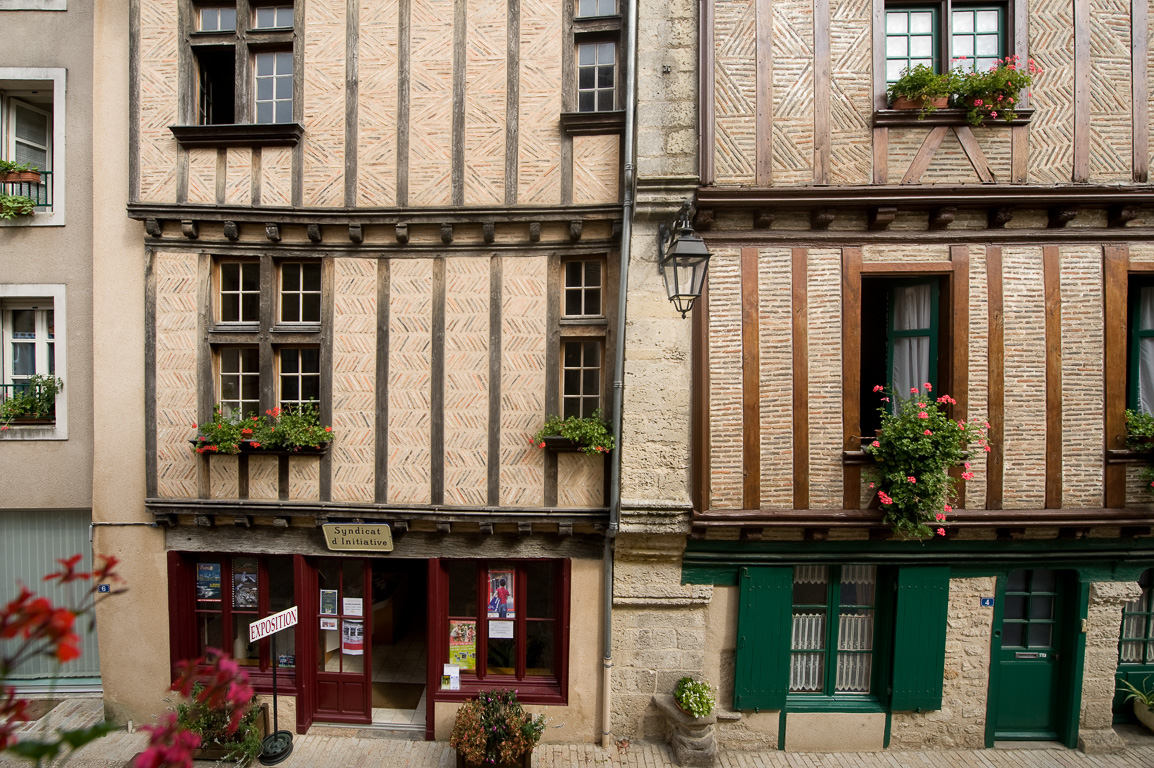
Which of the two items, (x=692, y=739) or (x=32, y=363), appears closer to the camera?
(x=692, y=739)

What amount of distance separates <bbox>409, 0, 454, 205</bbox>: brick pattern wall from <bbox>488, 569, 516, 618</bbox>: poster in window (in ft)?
15.4

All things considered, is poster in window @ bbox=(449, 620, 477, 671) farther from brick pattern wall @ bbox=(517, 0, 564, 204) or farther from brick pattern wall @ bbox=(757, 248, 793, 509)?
brick pattern wall @ bbox=(517, 0, 564, 204)

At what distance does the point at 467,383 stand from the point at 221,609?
438cm

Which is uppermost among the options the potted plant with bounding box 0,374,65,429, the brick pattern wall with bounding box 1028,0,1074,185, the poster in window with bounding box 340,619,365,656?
the brick pattern wall with bounding box 1028,0,1074,185

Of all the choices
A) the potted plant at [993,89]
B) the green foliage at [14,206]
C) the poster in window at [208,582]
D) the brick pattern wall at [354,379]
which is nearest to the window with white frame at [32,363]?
the green foliage at [14,206]

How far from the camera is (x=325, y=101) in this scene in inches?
256

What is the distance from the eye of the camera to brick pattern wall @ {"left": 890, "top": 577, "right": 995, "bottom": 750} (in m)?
6.49

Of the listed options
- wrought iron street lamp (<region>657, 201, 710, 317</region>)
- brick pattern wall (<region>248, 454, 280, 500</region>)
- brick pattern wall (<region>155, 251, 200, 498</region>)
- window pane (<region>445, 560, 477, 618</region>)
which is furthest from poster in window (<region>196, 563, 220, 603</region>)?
wrought iron street lamp (<region>657, 201, 710, 317</region>)

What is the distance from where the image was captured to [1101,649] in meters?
6.52

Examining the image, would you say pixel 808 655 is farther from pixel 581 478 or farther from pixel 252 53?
Answer: pixel 252 53

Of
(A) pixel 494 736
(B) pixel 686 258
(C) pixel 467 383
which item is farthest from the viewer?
(C) pixel 467 383

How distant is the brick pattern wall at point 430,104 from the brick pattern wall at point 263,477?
12.1ft

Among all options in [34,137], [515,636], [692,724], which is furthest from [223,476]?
[692,724]

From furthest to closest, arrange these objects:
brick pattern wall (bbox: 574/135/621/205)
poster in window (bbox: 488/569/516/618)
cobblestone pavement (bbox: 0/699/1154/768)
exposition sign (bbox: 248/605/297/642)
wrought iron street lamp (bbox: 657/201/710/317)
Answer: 1. poster in window (bbox: 488/569/516/618)
2. brick pattern wall (bbox: 574/135/621/205)
3. cobblestone pavement (bbox: 0/699/1154/768)
4. exposition sign (bbox: 248/605/297/642)
5. wrought iron street lamp (bbox: 657/201/710/317)
